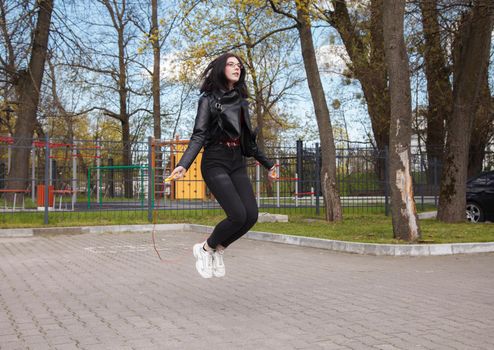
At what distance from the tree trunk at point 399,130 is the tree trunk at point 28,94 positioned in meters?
13.7

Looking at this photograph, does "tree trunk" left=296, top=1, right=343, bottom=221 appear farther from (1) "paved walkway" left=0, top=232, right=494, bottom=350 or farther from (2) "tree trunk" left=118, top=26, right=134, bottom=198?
(2) "tree trunk" left=118, top=26, right=134, bottom=198

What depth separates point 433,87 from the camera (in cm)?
2016

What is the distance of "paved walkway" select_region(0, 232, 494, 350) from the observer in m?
4.07

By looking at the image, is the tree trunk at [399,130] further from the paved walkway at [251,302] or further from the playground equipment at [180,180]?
the playground equipment at [180,180]

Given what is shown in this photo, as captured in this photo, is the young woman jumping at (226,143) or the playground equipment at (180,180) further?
the playground equipment at (180,180)

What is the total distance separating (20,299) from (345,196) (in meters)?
13.1

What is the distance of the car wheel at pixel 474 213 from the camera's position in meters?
15.2

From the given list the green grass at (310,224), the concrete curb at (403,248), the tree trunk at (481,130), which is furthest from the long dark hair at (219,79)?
the tree trunk at (481,130)

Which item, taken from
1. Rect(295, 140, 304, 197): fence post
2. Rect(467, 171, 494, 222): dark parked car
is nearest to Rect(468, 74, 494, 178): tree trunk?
Rect(467, 171, 494, 222): dark parked car

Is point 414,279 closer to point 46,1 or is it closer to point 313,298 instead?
point 313,298

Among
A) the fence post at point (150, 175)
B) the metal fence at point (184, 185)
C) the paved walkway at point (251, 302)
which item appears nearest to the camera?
the paved walkway at point (251, 302)

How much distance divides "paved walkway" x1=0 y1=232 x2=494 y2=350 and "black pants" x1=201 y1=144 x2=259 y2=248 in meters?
0.72

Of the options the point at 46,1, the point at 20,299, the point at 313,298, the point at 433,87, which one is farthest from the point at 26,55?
the point at 313,298

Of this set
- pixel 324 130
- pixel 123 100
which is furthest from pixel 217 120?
pixel 123 100
